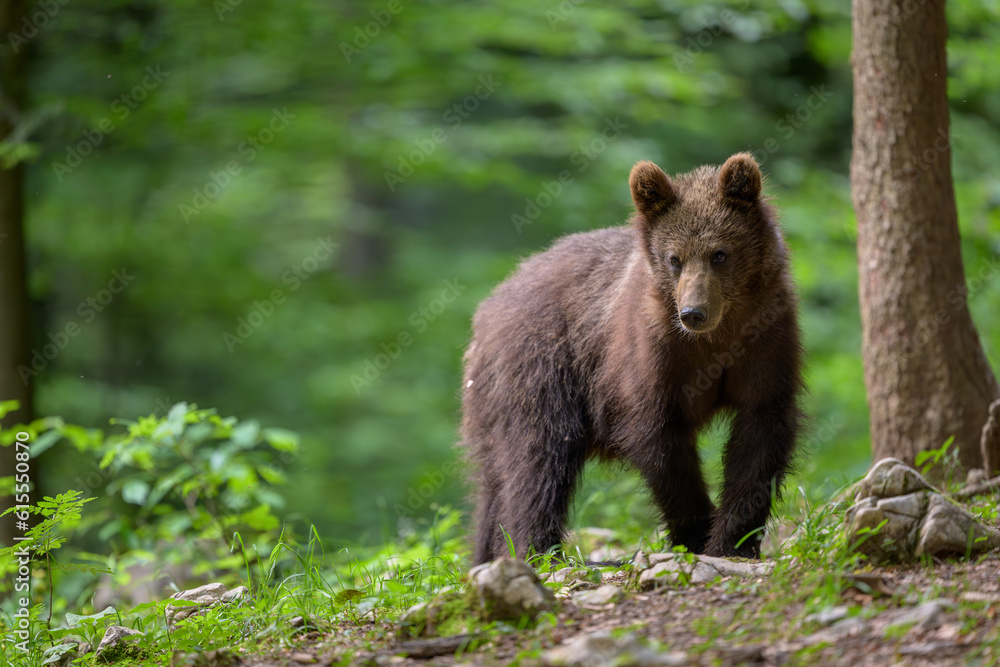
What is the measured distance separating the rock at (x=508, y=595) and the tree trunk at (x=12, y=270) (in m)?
4.74

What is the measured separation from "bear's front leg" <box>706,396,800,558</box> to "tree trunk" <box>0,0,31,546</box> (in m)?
5.01

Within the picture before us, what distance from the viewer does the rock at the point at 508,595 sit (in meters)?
3.24

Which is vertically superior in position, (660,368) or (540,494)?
(660,368)

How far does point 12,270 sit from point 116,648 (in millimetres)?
3808

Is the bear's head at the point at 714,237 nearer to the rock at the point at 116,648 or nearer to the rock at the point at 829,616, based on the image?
the rock at the point at 829,616

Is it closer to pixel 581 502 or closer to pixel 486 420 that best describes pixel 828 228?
pixel 581 502

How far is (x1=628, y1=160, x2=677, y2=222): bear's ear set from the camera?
15.7ft

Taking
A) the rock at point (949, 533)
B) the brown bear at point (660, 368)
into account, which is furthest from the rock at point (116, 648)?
the rock at point (949, 533)

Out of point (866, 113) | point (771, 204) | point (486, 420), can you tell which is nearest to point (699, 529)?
point (486, 420)

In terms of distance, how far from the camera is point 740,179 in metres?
4.64

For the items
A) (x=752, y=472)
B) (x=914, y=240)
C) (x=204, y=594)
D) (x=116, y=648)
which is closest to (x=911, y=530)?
(x=752, y=472)

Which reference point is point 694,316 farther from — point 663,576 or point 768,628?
point 768,628

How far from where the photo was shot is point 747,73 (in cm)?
1259

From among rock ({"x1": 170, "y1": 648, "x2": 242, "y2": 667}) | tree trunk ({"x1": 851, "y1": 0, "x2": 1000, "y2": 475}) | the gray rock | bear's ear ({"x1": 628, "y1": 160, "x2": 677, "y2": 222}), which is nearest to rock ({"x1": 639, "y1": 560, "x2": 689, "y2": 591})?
the gray rock
